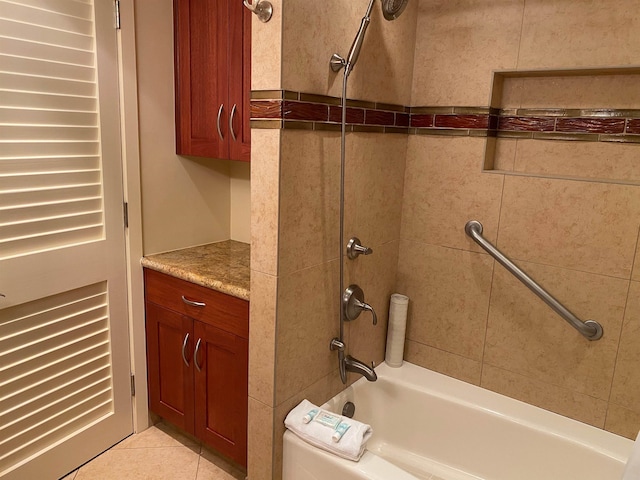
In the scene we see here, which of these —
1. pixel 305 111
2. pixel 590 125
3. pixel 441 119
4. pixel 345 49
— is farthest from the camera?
pixel 441 119

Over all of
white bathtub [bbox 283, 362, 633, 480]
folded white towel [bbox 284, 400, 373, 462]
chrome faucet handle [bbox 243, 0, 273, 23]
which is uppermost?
chrome faucet handle [bbox 243, 0, 273, 23]

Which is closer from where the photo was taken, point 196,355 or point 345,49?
point 345,49

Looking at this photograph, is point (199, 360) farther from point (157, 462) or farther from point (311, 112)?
point (311, 112)

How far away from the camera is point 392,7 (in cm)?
157

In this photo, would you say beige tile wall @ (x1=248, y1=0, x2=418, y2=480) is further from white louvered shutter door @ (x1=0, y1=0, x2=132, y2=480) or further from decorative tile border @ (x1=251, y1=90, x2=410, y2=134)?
white louvered shutter door @ (x1=0, y1=0, x2=132, y2=480)

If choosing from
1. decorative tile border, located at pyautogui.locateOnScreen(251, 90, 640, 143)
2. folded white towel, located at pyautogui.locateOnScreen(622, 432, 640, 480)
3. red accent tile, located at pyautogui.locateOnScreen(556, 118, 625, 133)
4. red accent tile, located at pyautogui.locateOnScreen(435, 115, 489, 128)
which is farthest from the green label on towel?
red accent tile, located at pyautogui.locateOnScreen(556, 118, 625, 133)

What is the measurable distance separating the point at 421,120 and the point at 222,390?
1.41 metres

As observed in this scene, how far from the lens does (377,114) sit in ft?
5.98

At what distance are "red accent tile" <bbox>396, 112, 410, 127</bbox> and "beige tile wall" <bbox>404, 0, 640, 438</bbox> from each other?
0.07 m

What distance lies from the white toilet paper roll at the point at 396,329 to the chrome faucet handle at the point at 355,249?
41 centimetres

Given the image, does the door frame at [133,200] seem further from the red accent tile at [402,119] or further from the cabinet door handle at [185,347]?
the red accent tile at [402,119]

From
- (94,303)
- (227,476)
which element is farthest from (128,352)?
(227,476)

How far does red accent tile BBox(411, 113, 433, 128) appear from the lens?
1.99 meters

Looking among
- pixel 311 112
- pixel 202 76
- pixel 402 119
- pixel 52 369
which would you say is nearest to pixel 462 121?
pixel 402 119
